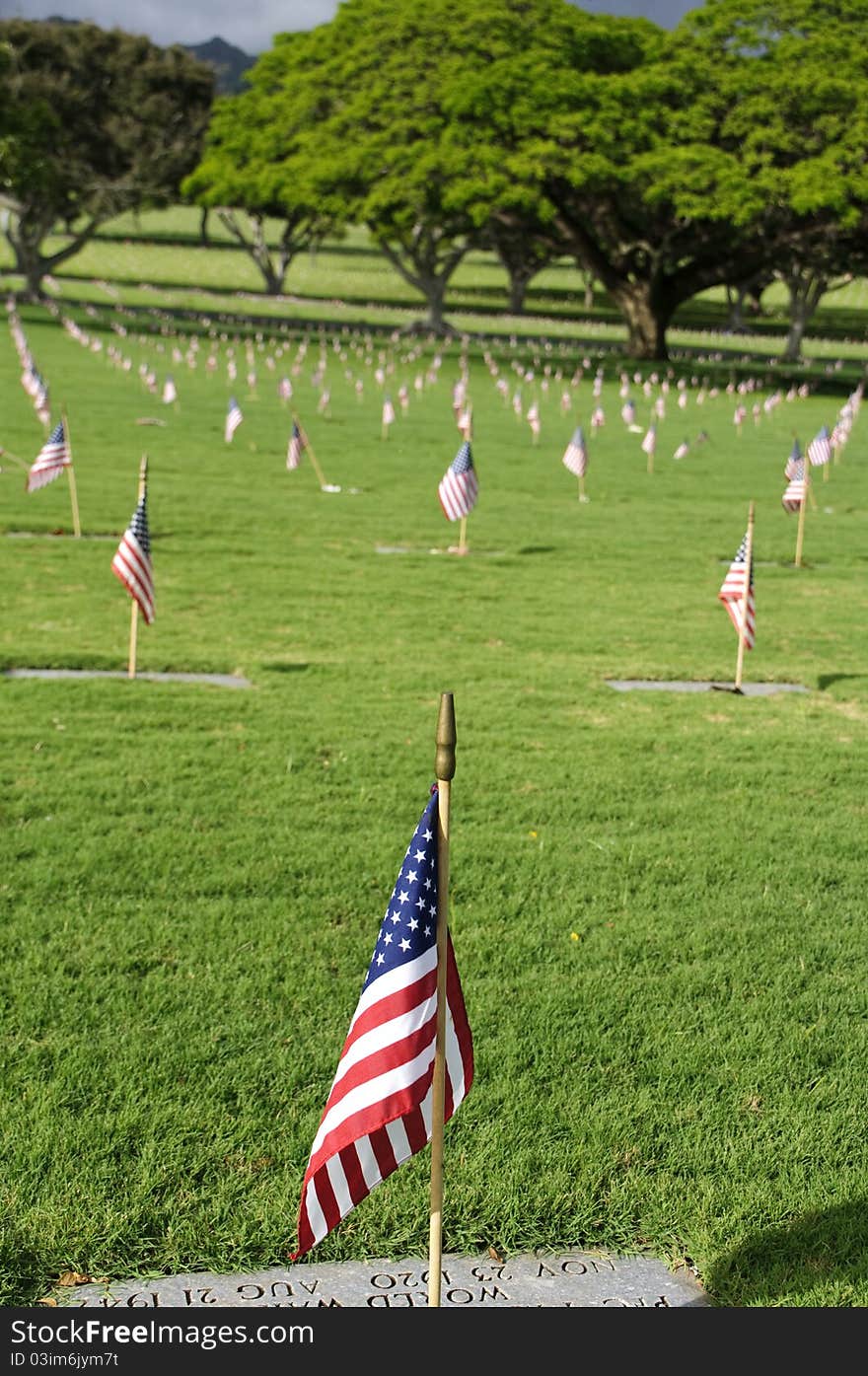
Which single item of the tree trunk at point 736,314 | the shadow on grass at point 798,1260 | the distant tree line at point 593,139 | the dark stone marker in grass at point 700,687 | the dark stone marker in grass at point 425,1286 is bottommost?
the dark stone marker in grass at point 425,1286

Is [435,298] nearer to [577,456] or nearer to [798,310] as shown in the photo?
[798,310]

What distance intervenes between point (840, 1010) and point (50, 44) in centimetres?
8511

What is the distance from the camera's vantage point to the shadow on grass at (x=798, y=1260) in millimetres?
3977

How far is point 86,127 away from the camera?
72688 mm

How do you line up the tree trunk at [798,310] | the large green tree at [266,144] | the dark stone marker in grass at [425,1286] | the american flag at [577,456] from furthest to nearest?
the tree trunk at [798,310]
the large green tree at [266,144]
the american flag at [577,456]
the dark stone marker in grass at [425,1286]

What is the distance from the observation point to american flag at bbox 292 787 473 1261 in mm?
3436

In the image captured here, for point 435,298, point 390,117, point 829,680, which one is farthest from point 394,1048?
point 435,298

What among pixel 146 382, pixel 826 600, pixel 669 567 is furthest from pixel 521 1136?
pixel 146 382

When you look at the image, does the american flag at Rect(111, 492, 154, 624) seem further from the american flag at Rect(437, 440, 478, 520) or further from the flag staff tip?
the flag staff tip

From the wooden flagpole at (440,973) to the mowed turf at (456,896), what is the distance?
2.13ft

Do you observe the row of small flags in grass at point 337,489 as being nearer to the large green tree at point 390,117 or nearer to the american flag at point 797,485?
the american flag at point 797,485

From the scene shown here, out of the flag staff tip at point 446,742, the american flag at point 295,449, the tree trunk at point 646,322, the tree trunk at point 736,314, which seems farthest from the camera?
the tree trunk at point 736,314

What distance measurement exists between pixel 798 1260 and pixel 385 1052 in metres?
1.54

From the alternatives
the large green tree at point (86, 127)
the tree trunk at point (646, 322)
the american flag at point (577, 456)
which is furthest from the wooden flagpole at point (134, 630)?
the large green tree at point (86, 127)
